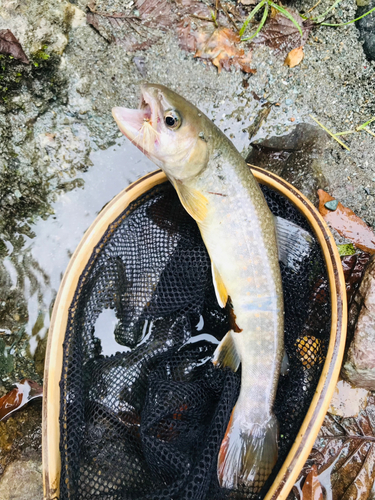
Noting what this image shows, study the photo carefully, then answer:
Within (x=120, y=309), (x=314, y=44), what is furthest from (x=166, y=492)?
(x=314, y=44)

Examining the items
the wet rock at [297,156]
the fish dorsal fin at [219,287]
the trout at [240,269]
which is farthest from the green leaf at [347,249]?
the fish dorsal fin at [219,287]

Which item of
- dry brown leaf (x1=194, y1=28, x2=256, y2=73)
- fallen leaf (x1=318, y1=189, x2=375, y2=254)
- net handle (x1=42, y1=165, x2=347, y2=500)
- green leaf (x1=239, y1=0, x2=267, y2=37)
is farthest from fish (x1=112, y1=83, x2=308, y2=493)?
green leaf (x1=239, y1=0, x2=267, y2=37)

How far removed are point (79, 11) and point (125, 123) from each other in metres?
1.36

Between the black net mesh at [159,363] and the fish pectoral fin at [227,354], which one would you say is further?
the fish pectoral fin at [227,354]

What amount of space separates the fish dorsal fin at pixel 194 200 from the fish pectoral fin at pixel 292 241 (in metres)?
0.45

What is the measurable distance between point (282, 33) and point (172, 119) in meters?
1.58

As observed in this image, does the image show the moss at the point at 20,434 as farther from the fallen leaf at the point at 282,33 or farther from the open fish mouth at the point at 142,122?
the fallen leaf at the point at 282,33

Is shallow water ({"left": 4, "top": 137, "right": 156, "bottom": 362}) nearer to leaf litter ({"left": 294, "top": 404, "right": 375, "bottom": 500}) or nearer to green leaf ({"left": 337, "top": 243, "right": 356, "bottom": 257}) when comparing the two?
green leaf ({"left": 337, "top": 243, "right": 356, "bottom": 257})

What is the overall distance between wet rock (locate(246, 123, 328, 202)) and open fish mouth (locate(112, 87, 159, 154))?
112 centimetres

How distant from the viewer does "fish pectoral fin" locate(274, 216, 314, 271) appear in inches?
83.4

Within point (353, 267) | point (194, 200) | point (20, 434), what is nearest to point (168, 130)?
point (194, 200)

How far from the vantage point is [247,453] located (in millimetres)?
2074

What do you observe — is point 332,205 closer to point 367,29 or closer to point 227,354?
point 227,354

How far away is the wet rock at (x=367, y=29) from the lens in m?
2.80
